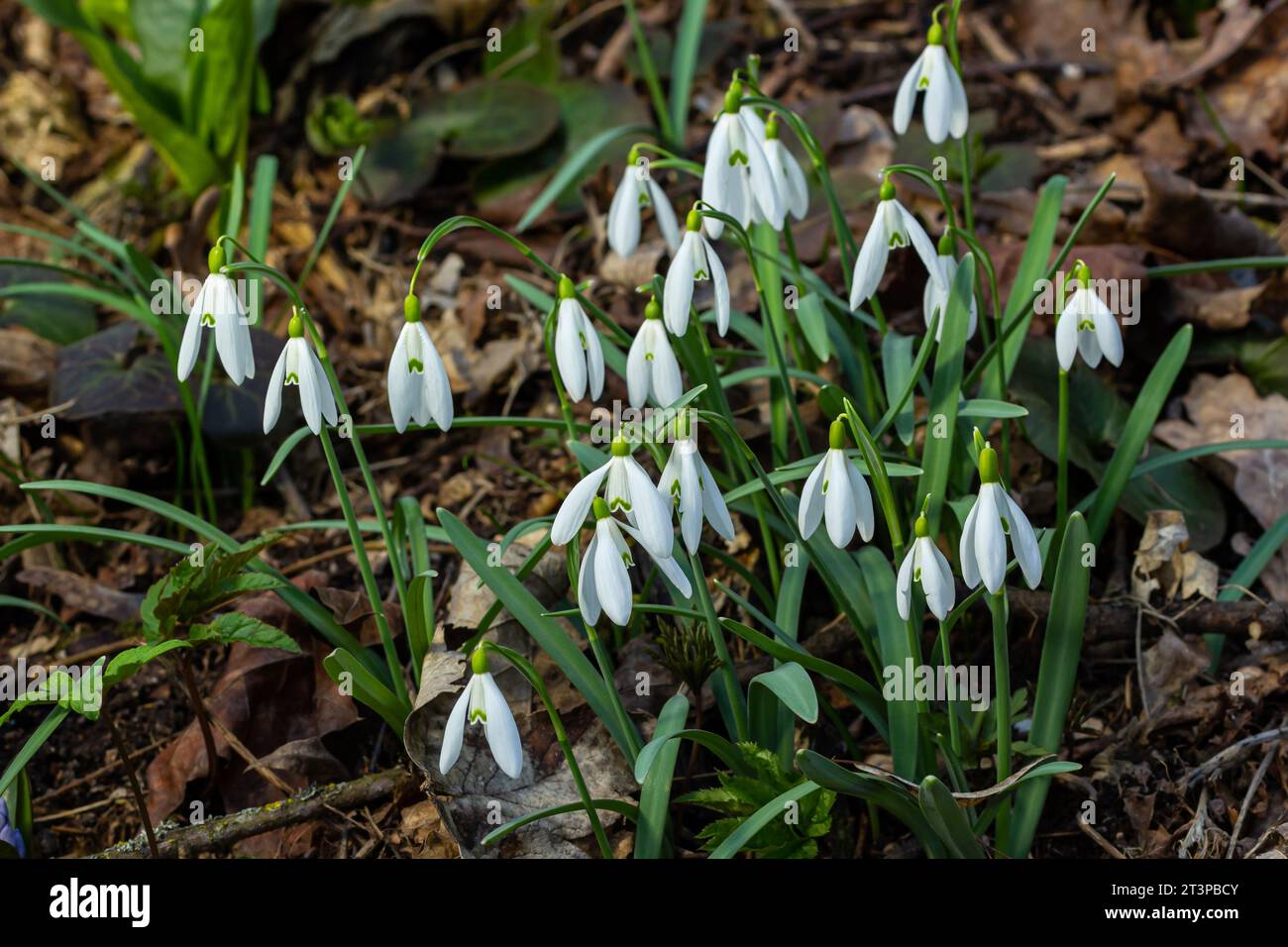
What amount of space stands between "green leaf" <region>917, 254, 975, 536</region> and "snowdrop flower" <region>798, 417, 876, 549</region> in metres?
0.38

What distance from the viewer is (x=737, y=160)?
2.09 m

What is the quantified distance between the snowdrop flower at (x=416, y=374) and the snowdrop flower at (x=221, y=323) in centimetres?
22

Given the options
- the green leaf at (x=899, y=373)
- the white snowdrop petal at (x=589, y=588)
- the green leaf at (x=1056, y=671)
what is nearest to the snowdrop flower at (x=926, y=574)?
the green leaf at (x=1056, y=671)

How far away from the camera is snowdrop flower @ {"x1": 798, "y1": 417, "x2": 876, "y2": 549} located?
5.46ft

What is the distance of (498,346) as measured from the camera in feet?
10.5

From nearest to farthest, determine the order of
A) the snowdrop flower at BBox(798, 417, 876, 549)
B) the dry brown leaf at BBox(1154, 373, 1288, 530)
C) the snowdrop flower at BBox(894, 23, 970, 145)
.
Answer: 1. the snowdrop flower at BBox(798, 417, 876, 549)
2. the snowdrop flower at BBox(894, 23, 970, 145)
3. the dry brown leaf at BBox(1154, 373, 1288, 530)

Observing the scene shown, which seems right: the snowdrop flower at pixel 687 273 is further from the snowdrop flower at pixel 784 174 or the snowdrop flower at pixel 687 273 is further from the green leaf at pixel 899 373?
the green leaf at pixel 899 373

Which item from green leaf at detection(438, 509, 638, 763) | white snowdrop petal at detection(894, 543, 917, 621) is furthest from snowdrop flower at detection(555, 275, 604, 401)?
white snowdrop petal at detection(894, 543, 917, 621)

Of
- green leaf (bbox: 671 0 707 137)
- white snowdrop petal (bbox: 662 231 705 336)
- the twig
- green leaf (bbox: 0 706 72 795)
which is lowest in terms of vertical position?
the twig

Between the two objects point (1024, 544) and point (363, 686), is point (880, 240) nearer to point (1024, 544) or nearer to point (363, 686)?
point (1024, 544)

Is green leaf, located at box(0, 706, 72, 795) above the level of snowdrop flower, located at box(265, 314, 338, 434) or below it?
below

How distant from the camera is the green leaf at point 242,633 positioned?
1949 millimetres

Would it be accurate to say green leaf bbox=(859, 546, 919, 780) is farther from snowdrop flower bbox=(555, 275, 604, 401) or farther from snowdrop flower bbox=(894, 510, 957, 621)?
snowdrop flower bbox=(555, 275, 604, 401)

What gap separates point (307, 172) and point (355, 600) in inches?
77.9
